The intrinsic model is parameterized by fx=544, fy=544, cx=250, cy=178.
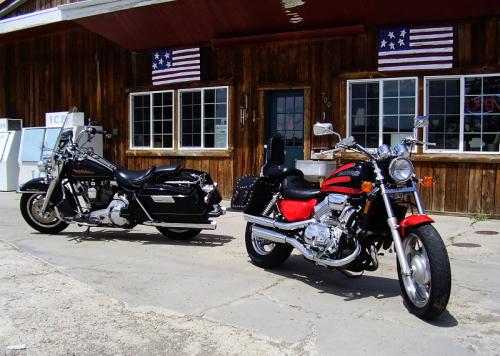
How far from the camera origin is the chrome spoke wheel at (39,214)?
8.18 meters

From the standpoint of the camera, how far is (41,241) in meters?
7.71

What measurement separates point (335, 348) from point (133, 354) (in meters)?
1.40

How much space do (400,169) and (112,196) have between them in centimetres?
459

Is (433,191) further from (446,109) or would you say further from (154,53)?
(154,53)

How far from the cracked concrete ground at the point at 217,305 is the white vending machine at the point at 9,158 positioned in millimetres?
8644

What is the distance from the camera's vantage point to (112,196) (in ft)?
25.6

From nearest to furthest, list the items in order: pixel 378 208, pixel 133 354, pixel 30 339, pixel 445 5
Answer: pixel 133 354, pixel 30 339, pixel 378 208, pixel 445 5

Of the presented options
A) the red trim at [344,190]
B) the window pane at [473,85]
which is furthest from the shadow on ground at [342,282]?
the window pane at [473,85]

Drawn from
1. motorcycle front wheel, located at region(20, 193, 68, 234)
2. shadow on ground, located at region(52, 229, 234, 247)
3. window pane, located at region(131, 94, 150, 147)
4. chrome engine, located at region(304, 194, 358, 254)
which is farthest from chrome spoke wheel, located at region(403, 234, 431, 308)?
window pane, located at region(131, 94, 150, 147)

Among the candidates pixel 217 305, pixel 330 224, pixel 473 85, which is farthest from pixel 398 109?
pixel 217 305

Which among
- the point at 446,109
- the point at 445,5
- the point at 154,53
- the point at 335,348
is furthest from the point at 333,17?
the point at 335,348

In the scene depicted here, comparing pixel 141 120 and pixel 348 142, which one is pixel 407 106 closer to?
pixel 348 142

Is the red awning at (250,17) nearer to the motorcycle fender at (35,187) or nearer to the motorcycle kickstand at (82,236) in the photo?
the motorcycle fender at (35,187)

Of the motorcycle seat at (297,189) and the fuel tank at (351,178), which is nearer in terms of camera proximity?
the fuel tank at (351,178)
